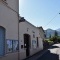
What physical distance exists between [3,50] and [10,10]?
144 inches

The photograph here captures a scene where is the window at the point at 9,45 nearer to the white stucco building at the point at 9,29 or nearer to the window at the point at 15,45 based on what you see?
the white stucco building at the point at 9,29

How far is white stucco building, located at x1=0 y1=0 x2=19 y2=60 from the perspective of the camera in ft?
47.0

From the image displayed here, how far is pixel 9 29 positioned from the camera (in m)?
15.6

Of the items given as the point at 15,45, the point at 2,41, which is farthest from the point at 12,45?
the point at 2,41

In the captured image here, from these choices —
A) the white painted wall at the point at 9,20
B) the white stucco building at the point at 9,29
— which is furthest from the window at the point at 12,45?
the white painted wall at the point at 9,20

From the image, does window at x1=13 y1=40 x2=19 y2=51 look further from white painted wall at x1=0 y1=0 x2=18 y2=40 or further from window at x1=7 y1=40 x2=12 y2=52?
window at x1=7 y1=40 x2=12 y2=52

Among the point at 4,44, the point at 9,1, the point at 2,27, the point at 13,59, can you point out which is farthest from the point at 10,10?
the point at 13,59

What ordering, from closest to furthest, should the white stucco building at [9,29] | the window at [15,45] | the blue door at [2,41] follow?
the blue door at [2,41]
the white stucco building at [9,29]
the window at [15,45]

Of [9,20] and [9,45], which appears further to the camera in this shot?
[9,20]

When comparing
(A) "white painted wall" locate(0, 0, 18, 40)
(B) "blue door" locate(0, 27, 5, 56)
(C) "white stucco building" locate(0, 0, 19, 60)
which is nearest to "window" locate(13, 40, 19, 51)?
(C) "white stucco building" locate(0, 0, 19, 60)

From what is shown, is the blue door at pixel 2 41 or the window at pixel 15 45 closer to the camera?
the blue door at pixel 2 41

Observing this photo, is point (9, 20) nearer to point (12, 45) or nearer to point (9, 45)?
point (9, 45)

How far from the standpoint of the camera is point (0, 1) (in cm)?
1384

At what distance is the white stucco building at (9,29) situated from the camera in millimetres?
14312
